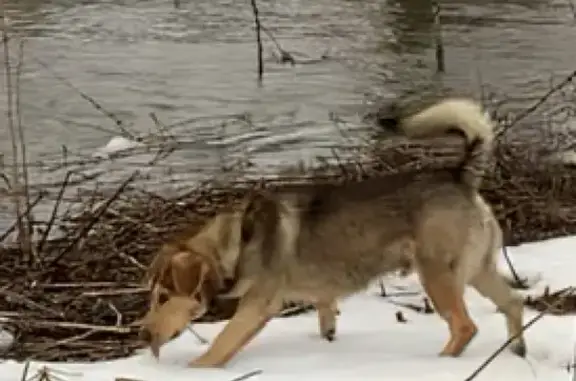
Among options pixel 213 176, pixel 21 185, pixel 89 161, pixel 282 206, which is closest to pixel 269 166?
pixel 213 176

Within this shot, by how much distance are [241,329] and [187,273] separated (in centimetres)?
29

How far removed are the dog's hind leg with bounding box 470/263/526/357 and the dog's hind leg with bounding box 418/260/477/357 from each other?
0.62ft

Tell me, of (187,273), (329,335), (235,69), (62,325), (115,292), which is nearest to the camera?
(187,273)

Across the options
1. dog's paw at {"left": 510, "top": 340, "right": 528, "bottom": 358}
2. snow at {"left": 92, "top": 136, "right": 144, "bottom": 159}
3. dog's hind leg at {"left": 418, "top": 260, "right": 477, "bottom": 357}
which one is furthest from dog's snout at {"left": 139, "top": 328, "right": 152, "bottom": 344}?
snow at {"left": 92, "top": 136, "right": 144, "bottom": 159}

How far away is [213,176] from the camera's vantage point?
8297mm

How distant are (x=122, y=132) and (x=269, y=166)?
1367 mm

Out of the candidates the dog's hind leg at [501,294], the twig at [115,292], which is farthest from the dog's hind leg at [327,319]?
the twig at [115,292]

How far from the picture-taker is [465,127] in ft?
16.8

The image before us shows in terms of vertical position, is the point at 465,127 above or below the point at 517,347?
above

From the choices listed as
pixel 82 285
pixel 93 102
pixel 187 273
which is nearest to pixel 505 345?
pixel 187 273

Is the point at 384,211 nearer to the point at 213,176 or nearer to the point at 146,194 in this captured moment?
the point at 146,194

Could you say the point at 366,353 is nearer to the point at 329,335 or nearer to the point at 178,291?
the point at 329,335

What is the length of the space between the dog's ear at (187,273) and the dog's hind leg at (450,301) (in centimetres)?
82

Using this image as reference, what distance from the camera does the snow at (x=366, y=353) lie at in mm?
4629
